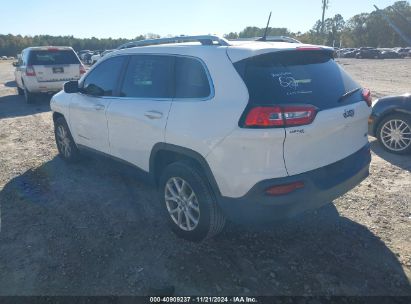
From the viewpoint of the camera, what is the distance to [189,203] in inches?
135

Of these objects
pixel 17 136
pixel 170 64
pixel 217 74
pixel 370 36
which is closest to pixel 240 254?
pixel 217 74

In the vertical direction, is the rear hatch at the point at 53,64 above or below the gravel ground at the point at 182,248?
above

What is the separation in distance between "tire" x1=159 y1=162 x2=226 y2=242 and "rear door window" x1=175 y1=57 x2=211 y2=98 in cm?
68

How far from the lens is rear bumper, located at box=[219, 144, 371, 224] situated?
279 cm

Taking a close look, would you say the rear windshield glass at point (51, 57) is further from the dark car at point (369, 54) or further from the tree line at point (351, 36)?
the tree line at point (351, 36)

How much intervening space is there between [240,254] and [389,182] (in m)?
2.75

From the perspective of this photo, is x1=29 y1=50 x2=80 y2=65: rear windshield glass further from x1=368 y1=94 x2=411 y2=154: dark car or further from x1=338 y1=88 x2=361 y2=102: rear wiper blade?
x1=338 y1=88 x2=361 y2=102: rear wiper blade

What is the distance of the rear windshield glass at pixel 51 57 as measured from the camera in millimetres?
11455

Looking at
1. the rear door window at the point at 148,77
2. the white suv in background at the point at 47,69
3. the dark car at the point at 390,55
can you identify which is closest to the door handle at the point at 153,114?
the rear door window at the point at 148,77

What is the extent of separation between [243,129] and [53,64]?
35.1ft

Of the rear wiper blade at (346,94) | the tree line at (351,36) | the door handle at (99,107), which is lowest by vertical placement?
the door handle at (99,107)

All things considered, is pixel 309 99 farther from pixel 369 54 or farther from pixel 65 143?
pixel 369 54

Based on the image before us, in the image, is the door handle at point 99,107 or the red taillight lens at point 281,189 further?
the door handle at point 99,107

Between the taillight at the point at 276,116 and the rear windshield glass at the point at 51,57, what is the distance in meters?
10.7
